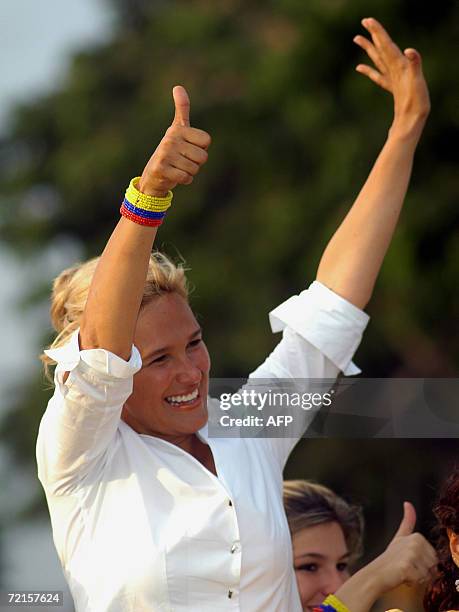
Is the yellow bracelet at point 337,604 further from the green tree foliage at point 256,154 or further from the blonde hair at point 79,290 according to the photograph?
the green tree foliage at point 256,154

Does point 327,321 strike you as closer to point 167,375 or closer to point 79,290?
point 167,375

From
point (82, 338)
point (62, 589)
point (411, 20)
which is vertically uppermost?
point (411, 20)

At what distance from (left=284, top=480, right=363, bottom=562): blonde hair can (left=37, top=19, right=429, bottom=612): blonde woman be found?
303mm

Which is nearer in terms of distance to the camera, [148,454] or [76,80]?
[148,454]

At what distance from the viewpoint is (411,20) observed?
10.3 ft

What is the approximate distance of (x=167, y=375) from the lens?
164cm

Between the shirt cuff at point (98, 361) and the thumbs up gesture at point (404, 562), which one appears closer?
the shirt cuff at point (98, 361)

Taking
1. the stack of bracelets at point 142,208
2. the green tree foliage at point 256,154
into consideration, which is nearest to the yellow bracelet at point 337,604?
the stack of bracelets at point 142,208

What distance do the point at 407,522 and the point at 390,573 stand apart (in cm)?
15

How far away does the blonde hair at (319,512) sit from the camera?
206cm

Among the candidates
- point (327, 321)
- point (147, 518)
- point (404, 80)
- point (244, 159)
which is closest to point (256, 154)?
point (244, 159)

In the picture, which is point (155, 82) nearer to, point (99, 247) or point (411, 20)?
point (99, 247)

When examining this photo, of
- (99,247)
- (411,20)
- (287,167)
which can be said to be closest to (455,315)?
(287,167)

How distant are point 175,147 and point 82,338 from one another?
285 mm
